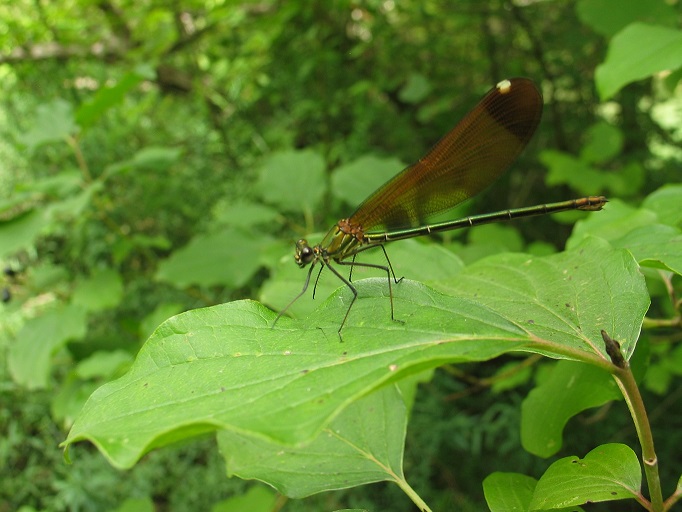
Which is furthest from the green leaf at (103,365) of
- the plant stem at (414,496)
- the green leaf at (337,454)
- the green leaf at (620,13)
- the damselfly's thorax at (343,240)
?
the green leaf at (620,13)

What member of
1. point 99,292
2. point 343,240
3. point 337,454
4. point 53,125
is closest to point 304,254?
point 343,240

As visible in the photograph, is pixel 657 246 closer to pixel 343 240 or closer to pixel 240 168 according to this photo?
pixel 343 240

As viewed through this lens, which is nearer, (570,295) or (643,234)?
(570,295)

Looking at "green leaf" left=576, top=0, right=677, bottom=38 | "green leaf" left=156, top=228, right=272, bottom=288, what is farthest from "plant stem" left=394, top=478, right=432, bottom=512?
"green leaf" left=576, top=0, right=677, bottom=38

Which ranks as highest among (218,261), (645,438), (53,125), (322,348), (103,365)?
(53,125)

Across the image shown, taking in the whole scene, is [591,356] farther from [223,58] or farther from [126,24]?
[126,24]

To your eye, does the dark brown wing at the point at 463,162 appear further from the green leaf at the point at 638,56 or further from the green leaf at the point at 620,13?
the green leaf at the point at 620,13

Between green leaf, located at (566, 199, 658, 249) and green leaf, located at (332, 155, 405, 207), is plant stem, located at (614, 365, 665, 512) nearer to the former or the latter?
green leaf, located at (566, 199, 658, 249)

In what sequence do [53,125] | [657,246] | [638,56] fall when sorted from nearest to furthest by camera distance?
1. [657,246]
2. [638,56]
3. [53,125]
